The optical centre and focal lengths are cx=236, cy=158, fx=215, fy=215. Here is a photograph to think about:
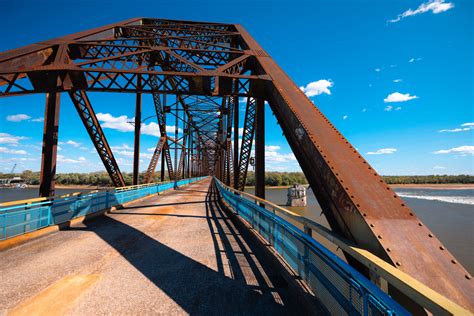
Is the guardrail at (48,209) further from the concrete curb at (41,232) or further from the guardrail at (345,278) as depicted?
the guardrail at (345,278)

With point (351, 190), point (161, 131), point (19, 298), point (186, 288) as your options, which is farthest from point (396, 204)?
point (161, 131)

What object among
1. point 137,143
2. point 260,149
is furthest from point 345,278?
point 137,143

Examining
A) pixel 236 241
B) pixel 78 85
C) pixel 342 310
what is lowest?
pixel 236 241

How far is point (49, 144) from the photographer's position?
7.70 metres

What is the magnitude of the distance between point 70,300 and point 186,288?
1.71 m

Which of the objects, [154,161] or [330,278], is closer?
[330,278]

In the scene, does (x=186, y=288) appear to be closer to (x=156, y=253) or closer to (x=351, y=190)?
(x=156, y=253)

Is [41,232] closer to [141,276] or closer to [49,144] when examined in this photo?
[49,144]

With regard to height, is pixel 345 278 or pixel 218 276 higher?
pixel 345 278

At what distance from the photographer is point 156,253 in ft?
17.5

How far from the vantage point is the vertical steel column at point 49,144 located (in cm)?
771

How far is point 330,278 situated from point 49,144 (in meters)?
9.56

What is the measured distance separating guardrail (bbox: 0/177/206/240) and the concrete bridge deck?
0.66 meters

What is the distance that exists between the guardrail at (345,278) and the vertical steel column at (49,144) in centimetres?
829
